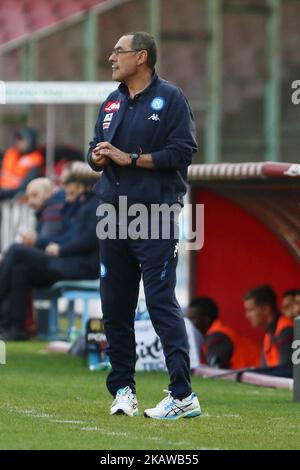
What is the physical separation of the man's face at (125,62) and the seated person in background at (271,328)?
384cm

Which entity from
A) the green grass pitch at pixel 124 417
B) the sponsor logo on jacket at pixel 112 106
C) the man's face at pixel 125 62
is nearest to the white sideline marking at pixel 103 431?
the green grass pitch at pixel 124 417

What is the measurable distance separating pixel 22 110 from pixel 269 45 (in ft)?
14.6

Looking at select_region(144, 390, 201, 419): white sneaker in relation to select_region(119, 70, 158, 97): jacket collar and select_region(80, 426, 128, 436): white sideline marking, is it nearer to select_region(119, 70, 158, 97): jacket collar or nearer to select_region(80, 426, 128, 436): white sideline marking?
select_region(80, 426, 128, 436): white sideline marking

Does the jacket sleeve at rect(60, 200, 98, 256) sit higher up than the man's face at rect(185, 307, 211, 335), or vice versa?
the jacket sleeve at rect(60, 200, 98, 256)

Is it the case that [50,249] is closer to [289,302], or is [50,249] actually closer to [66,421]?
[289,302]

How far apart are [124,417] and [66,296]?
6.64 meters

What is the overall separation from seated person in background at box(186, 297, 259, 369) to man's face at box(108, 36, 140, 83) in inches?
185

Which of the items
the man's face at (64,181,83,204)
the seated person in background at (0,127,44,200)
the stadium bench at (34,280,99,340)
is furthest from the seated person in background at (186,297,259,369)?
the seated person in background at (0,127,44,200)

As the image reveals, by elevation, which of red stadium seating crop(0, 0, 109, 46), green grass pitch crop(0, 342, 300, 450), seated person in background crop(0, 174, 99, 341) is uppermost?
red stadium seating crop(0, 0, 109, 46)

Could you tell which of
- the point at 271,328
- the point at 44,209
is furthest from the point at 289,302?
the point at 44,209

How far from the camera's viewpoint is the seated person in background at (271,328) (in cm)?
1158

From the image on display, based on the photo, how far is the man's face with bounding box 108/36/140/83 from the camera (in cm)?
823

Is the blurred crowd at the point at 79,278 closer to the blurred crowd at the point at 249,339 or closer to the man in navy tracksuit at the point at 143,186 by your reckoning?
the blurred crowd at the point at 249,339

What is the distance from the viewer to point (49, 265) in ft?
49.4
